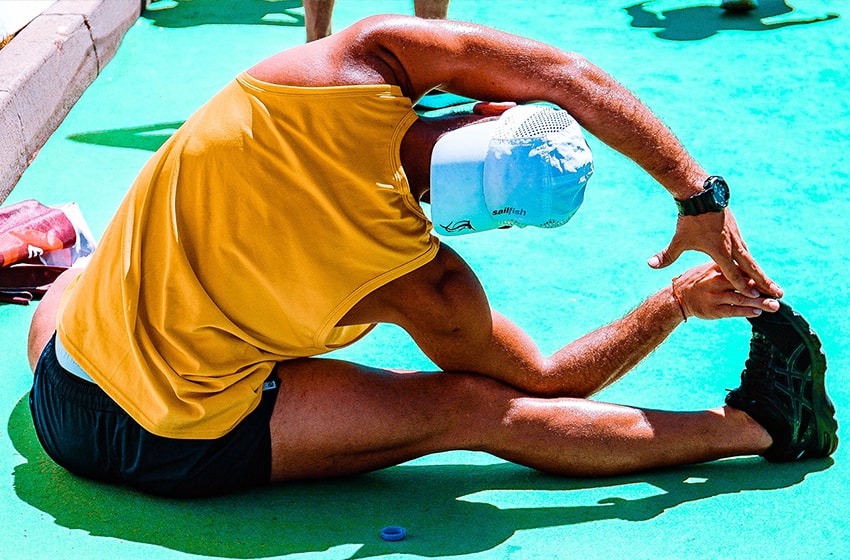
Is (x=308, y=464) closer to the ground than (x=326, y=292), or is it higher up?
closer to the ground

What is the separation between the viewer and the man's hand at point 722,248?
2.21m

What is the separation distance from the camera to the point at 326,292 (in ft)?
7.22

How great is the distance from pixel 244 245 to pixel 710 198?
97cm

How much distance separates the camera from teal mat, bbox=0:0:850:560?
220 centimetres

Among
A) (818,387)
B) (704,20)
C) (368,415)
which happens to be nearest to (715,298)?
(818,387)

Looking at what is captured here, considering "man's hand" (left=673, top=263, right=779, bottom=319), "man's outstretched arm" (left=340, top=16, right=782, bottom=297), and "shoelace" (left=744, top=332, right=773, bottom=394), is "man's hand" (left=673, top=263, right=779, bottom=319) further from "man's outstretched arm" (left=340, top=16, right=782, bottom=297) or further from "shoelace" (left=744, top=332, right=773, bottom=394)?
"man's outstretched arm" (left=340, top=16, right=782, bottom=297)

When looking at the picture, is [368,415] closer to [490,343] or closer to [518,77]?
[490,343]

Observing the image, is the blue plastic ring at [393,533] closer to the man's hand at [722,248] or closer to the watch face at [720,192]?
the man's hand at [722,248]

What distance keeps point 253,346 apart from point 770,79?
3.40 metres

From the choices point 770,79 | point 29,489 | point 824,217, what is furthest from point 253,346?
point 770,79

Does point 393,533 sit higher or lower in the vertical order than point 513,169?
lower

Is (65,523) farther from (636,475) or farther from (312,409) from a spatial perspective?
(636,475)

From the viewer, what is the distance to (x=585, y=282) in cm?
332

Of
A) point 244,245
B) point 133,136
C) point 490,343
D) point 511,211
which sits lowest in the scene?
point 133,136
